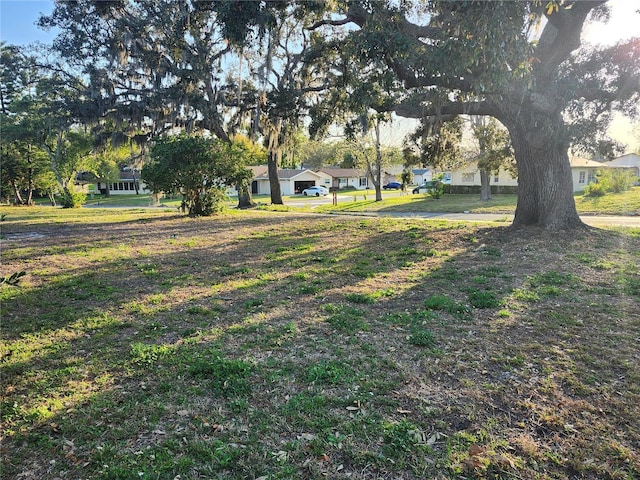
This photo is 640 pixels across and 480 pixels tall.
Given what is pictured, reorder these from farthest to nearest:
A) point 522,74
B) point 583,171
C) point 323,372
Result: point 583,171 → point 522,74 → point 323,372

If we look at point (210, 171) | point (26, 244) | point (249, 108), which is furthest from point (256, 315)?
point (249, 108)

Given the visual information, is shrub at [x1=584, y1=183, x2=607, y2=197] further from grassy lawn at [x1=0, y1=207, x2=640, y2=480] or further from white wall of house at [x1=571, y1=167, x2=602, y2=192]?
grassy lawn at [x1=0, y1=207, x2=640, y2=480]

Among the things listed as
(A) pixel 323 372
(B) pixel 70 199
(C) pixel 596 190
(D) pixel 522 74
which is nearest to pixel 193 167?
(D) pixel 522 74

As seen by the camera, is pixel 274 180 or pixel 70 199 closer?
pixel 70 199

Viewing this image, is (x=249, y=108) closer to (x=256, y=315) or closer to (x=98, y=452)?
(x=256, y=315)

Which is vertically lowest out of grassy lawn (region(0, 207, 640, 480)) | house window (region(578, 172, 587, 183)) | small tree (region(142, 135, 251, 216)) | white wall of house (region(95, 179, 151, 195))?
grassy lawn (region(0, 207, 640, 480))

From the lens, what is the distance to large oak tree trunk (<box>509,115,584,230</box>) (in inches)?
389

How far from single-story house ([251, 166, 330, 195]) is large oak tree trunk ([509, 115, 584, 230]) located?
41365mm

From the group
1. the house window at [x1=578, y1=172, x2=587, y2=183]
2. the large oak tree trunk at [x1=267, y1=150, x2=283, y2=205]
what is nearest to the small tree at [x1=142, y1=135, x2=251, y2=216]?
the large oak tree trunk at [x1=267, y1=150, x2=283, y2=205]

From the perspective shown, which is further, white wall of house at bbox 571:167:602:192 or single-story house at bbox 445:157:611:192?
white wall of house at bbox 571:167:602:192

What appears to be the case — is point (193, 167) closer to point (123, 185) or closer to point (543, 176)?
point (543, 176)

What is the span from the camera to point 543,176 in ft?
32.9

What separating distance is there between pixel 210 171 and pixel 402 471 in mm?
13307

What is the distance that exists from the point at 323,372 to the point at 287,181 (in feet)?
159
